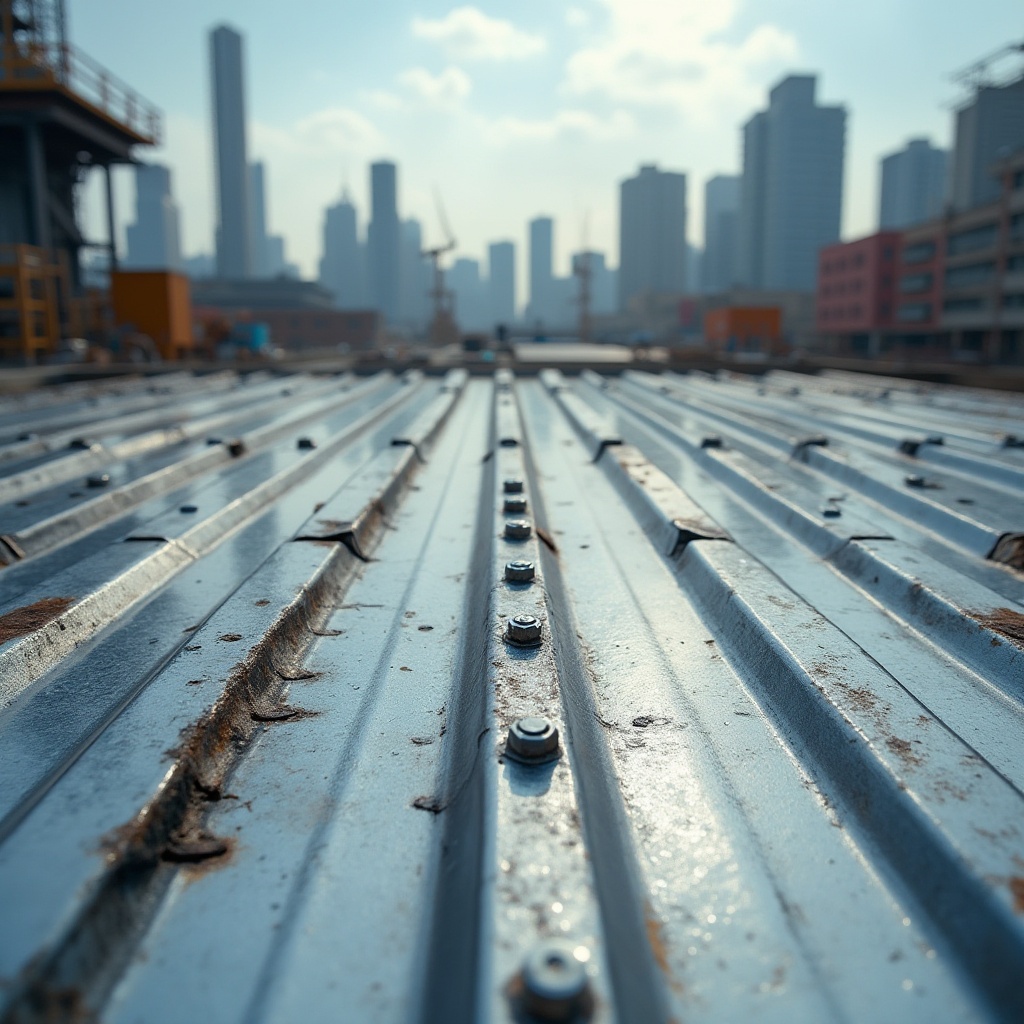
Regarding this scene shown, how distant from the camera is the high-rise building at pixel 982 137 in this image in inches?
3723

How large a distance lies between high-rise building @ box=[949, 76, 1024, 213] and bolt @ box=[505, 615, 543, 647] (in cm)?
11134

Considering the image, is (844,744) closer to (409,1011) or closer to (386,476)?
(409,1011)

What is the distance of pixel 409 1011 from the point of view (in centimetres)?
→ 100

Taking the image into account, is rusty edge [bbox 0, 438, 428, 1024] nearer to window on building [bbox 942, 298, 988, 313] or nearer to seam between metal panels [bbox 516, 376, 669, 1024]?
seam between metal panels [bbox 516, 376, 669, 1024]

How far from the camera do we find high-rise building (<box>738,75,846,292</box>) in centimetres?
13438

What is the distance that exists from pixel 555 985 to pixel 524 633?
1025 mm

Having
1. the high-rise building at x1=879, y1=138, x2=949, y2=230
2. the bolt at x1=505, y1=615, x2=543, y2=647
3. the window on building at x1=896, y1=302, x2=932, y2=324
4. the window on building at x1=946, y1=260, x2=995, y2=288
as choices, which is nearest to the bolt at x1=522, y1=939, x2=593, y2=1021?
the bolt at x1=505, y1=615, x2=543, y2=647

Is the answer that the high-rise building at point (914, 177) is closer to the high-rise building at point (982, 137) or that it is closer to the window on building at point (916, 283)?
the high-rise building at point (982, 137)

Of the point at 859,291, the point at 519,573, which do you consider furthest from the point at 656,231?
the point at 519,573

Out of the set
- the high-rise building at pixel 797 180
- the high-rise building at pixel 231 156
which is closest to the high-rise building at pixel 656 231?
the high-rise building at pixel 797 180

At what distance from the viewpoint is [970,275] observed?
50.8m

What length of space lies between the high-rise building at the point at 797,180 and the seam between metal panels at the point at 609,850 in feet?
464

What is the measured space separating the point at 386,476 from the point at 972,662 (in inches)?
102

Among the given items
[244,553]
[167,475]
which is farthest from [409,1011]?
[167,475]
